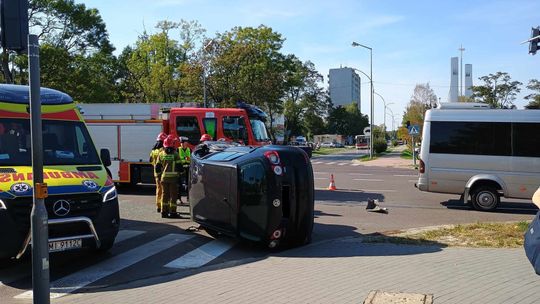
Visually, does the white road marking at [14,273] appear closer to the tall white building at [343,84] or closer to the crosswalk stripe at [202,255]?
the crosswalk stripe at [202,255]

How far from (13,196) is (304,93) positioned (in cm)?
7981

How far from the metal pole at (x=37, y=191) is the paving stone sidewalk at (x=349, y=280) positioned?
45.9 inches

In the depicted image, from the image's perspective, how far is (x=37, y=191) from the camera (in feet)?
15.0

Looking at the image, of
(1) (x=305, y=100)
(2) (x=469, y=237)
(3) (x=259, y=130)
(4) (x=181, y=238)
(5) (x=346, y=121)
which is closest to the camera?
(2) (x=469, y=237)

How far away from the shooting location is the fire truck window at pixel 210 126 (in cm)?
1556

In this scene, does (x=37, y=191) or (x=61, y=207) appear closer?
(x=37, y=191)

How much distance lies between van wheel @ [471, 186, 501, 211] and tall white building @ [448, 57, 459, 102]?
54.4 metres

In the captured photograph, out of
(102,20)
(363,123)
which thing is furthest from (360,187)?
(363,123)

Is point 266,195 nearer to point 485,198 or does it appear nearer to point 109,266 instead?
point 109,266

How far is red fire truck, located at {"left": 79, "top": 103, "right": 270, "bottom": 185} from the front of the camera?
51.5ft

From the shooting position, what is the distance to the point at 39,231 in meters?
4.61

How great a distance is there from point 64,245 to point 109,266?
0.90 m

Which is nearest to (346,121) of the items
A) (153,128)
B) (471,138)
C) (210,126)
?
(153,128)

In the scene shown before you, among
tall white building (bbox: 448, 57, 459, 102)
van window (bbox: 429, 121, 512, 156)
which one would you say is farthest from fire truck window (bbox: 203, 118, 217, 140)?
tall white building (bbox: 448, 57, 459, 102)
